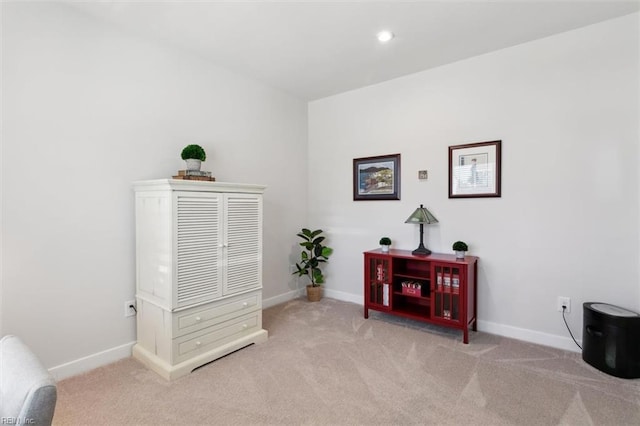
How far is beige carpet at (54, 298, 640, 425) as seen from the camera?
5.89ft

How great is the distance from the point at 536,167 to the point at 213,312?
295cm

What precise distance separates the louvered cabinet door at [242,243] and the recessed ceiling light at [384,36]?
66.5 inches

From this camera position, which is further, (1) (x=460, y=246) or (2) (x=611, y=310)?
(1) (x=460, y=246)

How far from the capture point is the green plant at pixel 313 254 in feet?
→ 12.7

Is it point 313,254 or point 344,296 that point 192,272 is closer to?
point 313,254

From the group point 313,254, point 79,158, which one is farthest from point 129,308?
point 313,254

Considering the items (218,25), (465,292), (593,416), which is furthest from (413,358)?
(218,25)

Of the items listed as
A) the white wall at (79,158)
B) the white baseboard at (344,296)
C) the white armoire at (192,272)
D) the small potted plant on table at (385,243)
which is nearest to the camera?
the white wall at (79,158)

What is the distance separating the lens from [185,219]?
2.28 m

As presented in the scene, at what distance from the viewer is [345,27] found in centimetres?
247

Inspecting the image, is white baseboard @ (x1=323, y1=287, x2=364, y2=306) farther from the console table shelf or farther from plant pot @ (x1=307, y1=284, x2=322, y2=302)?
the console table shelf

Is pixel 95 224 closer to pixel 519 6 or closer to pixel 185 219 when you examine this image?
pixel 185 219

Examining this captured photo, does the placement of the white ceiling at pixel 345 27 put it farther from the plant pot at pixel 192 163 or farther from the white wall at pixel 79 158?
the plant pot at pixel 192 163

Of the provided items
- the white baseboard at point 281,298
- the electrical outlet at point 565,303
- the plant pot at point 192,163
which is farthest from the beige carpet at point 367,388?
the plant pot at point 192,163
